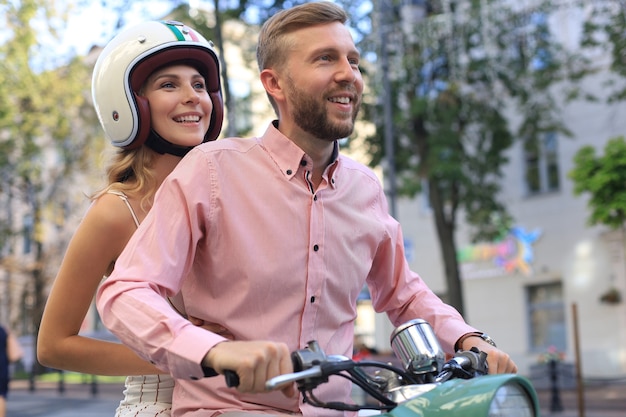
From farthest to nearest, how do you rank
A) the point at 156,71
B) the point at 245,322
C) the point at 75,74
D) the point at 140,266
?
the point at 75,74 < the point at 156,71 < the point at 245,322 < the point at 140,266

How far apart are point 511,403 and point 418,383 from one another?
11.0 inches

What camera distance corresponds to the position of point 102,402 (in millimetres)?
22391

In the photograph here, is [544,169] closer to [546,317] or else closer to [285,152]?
[546,317]

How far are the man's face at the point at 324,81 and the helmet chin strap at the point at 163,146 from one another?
2.36 ft

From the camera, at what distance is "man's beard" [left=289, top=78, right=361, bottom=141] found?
2469 mm

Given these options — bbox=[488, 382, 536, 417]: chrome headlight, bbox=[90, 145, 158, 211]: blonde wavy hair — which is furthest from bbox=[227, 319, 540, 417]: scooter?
bbox=[90, 145, 158, 211]: blonde wavy hair

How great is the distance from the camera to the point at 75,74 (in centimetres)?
2683

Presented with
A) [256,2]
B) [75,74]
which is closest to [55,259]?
[75,74]

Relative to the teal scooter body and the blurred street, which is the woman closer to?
the teal scooter body

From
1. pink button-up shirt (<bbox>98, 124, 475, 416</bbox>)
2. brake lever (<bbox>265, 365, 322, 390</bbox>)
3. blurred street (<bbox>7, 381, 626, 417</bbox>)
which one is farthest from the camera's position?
blurred street (<bbox>7, 381, 626, 417</bbox>)

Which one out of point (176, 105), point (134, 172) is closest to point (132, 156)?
point (134, 172)

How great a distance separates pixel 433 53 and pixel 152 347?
780 inches

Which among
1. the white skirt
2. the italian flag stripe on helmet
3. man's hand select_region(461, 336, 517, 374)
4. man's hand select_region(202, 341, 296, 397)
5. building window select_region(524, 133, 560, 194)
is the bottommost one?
the white skirt

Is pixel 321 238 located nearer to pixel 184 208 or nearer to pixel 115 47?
pixel 184 208
